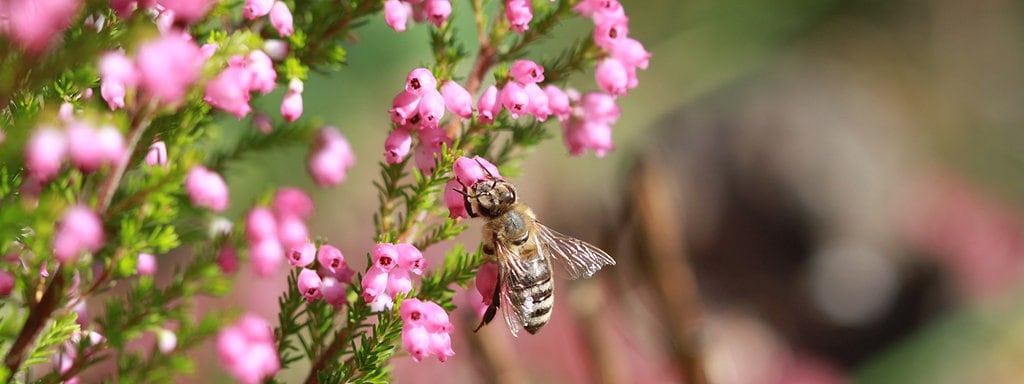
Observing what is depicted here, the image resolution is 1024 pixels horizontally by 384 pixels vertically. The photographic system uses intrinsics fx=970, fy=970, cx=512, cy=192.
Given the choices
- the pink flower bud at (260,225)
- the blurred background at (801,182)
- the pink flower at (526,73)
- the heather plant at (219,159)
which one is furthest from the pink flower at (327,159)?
the blurred background at (801,182)

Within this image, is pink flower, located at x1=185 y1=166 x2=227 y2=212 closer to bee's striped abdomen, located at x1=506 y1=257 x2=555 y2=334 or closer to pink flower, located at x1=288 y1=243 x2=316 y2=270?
pink flower, located at x1=288 y1=243 x2=316 y2=270

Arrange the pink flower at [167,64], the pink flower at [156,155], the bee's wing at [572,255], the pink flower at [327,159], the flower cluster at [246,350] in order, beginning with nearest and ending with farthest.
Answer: the pink flower at [167,64] → the flower cluster at [246,350] → the pink flower at [156,155] → the pink flower at [327,159] → the bee's wing at [572,255]

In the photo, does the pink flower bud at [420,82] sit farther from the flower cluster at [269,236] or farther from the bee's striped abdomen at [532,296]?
the bee's striped abdomen at [532,296]

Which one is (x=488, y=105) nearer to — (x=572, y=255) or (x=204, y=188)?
(x=204, y=188)

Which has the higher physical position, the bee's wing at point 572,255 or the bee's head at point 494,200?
the bee's head at point 494,200

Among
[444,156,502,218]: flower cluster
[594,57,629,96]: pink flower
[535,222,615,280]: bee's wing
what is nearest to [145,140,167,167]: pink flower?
[444,156,502,218]: flower cluster

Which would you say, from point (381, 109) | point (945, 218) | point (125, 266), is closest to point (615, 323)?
point (381, 109)
